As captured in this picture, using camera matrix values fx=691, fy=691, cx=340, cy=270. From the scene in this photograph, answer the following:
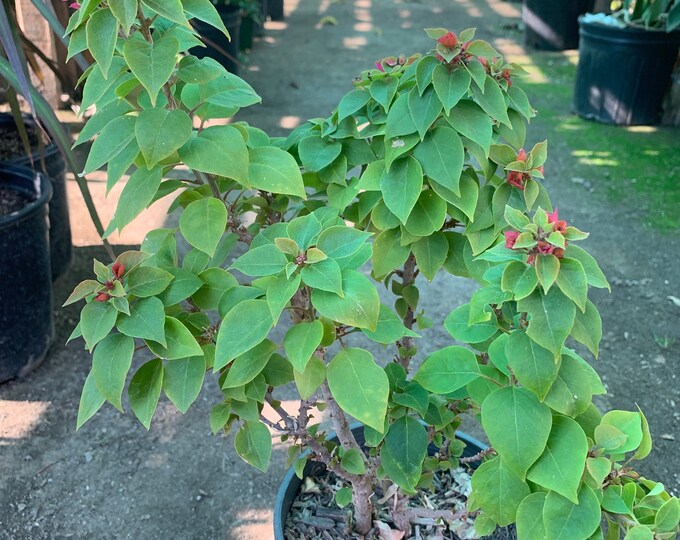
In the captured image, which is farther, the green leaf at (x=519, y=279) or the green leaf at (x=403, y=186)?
the green leaf at (x=403, y=186)

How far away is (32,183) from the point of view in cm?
245

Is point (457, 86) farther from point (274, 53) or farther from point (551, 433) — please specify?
point (274, 53)

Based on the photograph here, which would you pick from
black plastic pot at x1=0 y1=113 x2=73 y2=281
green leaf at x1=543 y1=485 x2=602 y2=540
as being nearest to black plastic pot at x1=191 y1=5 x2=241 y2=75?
black plastic pot at x1=0 y1=113 x2=73 y2=281

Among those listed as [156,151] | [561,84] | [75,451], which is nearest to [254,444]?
[156,151]

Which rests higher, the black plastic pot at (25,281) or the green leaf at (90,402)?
the green leaf at (90,402)

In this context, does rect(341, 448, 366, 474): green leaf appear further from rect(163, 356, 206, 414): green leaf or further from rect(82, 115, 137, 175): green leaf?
rect(82, 115, 137, 175): green leaf

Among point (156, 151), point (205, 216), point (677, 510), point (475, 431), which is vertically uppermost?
point (156, 151)

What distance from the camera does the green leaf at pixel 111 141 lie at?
98 cm

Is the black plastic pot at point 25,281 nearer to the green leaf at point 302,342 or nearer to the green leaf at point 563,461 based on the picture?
the green leaf at point 302,342

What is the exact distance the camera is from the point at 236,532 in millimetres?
1889

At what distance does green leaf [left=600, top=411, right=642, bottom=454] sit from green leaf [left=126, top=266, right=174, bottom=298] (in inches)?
25.3

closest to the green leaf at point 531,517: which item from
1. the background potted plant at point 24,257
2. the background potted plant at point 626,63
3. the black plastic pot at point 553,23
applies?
the background potted plant at point 24,257

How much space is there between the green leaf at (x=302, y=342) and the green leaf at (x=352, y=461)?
42cm

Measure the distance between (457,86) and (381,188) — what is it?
197 millimetres
